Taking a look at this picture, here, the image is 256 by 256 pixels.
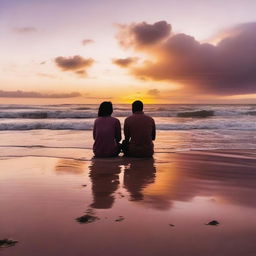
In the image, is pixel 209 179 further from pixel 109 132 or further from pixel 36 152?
pixel 36 152

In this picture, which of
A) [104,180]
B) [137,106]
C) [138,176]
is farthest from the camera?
[137,106]

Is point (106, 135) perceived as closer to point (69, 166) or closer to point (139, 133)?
point (139, 133)

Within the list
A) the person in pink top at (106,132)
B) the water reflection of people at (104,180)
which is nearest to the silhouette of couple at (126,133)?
the person in pink top at (106,132)

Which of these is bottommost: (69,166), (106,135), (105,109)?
(69,166)

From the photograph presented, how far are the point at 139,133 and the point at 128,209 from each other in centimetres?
391

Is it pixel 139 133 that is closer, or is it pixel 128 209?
pixel 128 209

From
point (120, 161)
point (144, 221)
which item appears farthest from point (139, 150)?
point (144, 221)

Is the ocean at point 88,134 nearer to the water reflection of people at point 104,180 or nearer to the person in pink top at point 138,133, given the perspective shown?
the person in pink top at point 138,133

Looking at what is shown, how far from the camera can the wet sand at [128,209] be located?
2605 mm

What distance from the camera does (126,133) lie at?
24.5ft

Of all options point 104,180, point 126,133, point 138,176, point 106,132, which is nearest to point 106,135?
point 106,132

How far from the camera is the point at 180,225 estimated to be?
3.03 meters

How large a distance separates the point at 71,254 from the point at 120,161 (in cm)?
444

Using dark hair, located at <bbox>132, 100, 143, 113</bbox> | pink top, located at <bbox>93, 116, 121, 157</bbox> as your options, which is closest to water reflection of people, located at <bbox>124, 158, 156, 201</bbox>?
pink top, located at <bbox>93, 116, 121, 157</bbox>
